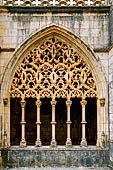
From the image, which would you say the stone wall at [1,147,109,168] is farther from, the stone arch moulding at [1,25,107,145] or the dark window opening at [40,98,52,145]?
the dark window opening at [40,98,52,145]

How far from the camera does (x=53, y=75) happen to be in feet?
28.0

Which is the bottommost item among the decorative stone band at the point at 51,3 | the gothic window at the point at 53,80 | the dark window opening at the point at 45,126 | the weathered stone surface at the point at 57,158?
the weathered stone surface at the point at 57,158

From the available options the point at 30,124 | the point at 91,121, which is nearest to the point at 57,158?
the point at 30,124

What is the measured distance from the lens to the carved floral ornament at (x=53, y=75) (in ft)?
27.9

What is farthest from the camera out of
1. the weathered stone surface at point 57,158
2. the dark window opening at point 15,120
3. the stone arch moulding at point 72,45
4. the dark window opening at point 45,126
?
the dark window opening at point 45,126

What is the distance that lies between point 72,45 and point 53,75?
95 centimetres

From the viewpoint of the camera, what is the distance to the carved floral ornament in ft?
27.9

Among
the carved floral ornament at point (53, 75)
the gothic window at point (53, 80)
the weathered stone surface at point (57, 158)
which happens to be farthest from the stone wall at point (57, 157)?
the carved floral ornament at point (53, 75)

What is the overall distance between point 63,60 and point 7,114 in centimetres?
204

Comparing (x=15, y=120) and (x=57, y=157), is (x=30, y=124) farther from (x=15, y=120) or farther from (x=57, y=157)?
(x=57, y=157)

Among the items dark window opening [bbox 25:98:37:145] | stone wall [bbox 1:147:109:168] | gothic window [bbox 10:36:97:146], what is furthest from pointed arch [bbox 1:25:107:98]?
dark window opening [bbox 25:98:37:145]

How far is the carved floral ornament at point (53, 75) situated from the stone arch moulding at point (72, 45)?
11 cm

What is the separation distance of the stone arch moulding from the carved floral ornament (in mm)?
113

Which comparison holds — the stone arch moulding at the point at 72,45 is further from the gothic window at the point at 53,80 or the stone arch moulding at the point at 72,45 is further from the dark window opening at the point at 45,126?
the dark window opening at the point at 45,126
